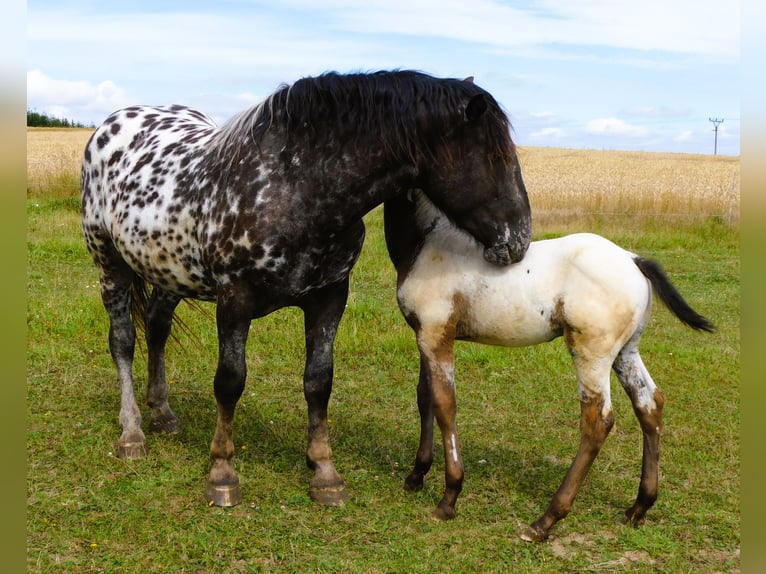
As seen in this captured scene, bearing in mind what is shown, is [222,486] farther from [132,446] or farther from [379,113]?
[379,113]

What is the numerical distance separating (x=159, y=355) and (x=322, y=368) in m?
1.81

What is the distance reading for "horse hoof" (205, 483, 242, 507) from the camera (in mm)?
4629

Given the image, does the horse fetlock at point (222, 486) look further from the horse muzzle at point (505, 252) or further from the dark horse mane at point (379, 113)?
the horse muzzle at point (505, 252)

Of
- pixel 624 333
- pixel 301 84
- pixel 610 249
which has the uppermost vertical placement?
pixel 301 84

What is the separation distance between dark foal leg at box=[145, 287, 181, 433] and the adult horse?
46cm

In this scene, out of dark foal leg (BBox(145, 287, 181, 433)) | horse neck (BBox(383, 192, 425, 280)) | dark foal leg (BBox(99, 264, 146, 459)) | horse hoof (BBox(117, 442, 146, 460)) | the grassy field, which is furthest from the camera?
dark foal leg (BBox(145, 287, 181, 433))

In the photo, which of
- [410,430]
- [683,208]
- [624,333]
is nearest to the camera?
[624,333]

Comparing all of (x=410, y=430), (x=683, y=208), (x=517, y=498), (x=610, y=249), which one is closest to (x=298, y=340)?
(x=410, y=430)

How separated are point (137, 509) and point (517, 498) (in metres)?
2.38

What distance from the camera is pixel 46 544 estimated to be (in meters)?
4.15

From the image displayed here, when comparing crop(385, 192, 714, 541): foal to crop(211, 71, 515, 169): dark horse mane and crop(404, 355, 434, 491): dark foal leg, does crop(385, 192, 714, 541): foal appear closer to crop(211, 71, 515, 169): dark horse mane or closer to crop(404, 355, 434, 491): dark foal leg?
crop(404, 355, 434, 491): dark foal leg

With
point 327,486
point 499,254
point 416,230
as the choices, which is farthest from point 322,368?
point 499,254

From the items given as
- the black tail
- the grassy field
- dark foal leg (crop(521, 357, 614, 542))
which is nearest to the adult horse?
the grassy field
